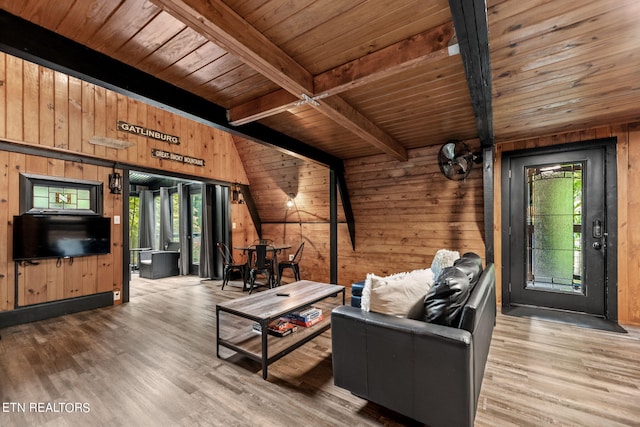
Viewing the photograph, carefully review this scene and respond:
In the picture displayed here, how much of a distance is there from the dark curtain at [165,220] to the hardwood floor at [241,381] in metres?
4.29

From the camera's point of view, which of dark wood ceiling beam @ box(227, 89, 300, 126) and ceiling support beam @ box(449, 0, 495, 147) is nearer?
ceiling support beam @ box(449, 0, 495, 147)

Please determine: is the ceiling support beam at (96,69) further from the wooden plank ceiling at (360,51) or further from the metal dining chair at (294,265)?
the metal dining chair at (294,265)

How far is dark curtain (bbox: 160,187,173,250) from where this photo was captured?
294 inches

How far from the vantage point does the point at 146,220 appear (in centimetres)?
820

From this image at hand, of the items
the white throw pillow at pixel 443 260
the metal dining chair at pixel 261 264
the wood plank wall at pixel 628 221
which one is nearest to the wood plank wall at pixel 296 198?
the metal dining chair at pixel 261 264

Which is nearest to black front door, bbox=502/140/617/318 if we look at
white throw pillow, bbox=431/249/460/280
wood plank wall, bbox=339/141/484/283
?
wood plank wall, bbox=339/141/484/283

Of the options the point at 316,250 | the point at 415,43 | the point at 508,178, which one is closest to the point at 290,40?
the point at 415,43

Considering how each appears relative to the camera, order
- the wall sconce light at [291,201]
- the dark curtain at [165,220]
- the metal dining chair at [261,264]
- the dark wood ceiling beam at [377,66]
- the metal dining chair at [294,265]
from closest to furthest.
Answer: the dark wood ceiling beam at [377,66] < the metal dining chair at [261,264] < the metal dining chair at [294,265] < the wall sconce light at [291,201] < the dark curtain at [165,220]

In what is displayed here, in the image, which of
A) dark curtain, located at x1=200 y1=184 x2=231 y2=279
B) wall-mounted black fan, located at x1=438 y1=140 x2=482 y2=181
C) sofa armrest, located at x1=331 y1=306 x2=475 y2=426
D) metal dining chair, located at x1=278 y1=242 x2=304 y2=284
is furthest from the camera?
dark curtain, located at x1=200 y1=184 x2=231 y2=279

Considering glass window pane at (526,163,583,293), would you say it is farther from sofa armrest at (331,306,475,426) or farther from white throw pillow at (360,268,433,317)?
sofa armrest at (331,306,475,426)

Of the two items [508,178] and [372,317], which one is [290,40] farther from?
[508,178]

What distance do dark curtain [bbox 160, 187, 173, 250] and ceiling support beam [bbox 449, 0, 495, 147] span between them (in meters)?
7.51

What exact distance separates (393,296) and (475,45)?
5.15ft

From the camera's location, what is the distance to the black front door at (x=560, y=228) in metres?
3.34
